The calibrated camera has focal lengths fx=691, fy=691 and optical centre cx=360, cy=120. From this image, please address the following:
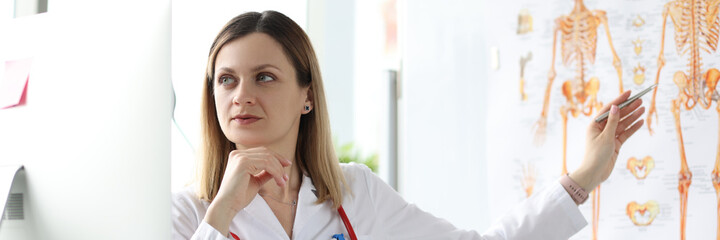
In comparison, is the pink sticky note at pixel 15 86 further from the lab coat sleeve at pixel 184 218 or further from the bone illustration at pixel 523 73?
the bone illustration at pixel 523 73

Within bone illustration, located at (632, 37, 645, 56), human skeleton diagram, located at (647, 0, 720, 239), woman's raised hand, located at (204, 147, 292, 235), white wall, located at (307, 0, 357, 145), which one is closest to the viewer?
woman's raised hand, located at (204, 147, 292, 235)

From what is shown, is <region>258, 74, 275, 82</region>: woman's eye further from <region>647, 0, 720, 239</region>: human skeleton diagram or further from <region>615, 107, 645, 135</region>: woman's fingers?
<region>647, 0, 720, 239</region>: human skeleton diagram

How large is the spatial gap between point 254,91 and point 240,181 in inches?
8.7

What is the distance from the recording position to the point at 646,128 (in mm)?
1742

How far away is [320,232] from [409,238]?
9.0 inches

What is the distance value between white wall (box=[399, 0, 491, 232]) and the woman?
1.58 ft

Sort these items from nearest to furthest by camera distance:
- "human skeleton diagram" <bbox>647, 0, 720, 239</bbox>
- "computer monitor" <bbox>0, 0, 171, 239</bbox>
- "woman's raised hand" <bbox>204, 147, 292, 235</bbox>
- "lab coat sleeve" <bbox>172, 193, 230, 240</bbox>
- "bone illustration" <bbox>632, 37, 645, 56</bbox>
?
"computer monitor" <bbox>0, 0, 171, 239</bbox> < "woman's raised hand" <bbox>204, 147, 292, 235</bbox> < "lab coat sleeve" <bbox>172, 193, 230, 240</bbox> < "human skeleton diagram" <bbox>647, 0, 720, 239</bbox> < "bone illustration" <bbox>632, 37, 645, 56</bbox>

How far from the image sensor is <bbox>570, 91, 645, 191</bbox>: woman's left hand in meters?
1.50

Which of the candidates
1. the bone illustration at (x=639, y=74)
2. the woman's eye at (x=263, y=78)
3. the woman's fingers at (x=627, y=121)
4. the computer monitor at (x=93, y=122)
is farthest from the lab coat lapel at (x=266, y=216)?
the bone illustration at (x=639, y=74)

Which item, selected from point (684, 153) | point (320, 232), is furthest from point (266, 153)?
point (684, 153)

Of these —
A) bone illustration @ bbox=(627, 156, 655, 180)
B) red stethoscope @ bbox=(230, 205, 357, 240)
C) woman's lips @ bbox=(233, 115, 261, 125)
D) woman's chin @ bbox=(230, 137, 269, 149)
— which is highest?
woman's lips @ bbox=(233, 115, 261, 125)

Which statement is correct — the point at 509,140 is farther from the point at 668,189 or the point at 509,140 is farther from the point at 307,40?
the point at 307,40

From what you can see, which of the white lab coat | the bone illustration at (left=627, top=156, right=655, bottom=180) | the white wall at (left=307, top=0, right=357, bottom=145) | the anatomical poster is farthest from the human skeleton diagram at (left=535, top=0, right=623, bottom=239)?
the white wall at (left=307, top=0, right=357, bottom=145)

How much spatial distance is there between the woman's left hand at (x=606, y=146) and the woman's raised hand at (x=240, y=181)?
69 cm
